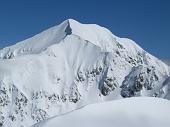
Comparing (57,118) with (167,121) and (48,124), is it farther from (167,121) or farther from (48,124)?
(167,121)

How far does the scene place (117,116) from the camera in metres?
44.7

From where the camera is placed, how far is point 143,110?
149ft

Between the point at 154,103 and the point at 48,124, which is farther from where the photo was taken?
the point at 154,103

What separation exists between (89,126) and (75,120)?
5.14ft

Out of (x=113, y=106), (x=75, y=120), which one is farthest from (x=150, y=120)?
(x=75, y=120)

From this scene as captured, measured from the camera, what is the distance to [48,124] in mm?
44188

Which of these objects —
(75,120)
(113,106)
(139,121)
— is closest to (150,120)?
(139,121)

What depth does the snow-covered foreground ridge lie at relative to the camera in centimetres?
4381

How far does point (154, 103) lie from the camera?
4762 cm

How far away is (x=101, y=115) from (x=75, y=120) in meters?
2.43

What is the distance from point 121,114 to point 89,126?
3.38 meters

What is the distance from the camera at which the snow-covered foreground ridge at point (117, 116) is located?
43812 mm

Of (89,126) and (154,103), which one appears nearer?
(89,126)

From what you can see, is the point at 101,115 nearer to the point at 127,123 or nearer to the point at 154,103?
the point at 127,123
